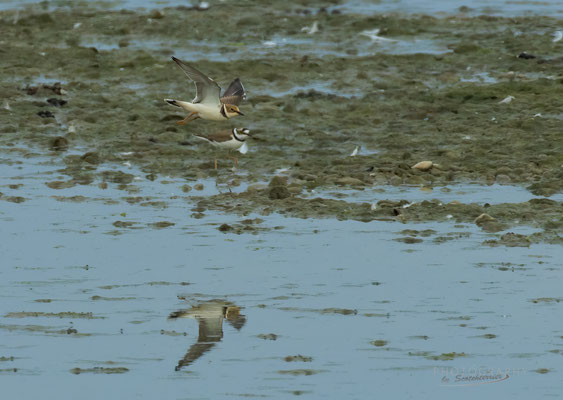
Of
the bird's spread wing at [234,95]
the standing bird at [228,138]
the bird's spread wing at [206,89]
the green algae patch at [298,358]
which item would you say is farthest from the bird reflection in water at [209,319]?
the bird's spread wing at [234,95]

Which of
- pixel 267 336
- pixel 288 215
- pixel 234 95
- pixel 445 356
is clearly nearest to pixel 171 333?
pixel 267 336

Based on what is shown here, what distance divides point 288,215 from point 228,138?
9.20 feet

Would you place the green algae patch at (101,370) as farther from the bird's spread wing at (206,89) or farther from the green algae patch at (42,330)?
the bird's spread wing at (206,89)

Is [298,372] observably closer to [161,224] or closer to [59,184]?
[161,224]

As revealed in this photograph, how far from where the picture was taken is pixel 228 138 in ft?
54.9

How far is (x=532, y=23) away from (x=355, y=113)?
868cm

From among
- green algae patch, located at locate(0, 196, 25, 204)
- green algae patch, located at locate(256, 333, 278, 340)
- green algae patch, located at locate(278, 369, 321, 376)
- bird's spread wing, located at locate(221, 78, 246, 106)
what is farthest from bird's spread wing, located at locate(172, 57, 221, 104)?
green algae patch, located at locate(278, 369, 321, 376)

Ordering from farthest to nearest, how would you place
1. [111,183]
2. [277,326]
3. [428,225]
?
[111,183], [428,225], [277,326]

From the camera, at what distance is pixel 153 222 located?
45.5 feet

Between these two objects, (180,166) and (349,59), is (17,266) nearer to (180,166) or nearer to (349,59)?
Answer: (180,166)

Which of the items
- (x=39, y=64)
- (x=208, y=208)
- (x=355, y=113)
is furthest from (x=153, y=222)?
(x=39, y=64)

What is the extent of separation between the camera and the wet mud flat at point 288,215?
9344 mm

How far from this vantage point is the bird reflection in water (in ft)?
31.3

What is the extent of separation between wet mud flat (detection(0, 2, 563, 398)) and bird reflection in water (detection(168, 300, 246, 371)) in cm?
3
